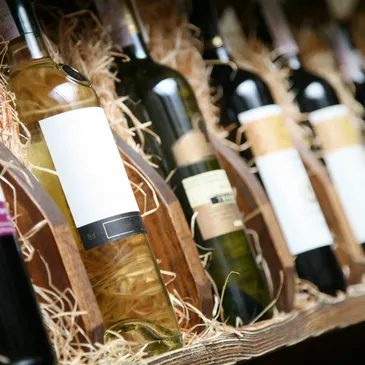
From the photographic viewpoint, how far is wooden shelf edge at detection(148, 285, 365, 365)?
790mm

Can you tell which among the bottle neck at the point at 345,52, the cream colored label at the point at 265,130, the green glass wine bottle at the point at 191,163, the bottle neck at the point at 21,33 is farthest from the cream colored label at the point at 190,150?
the bottle neck at the point at 345,52

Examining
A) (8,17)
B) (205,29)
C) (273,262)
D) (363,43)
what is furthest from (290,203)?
(363,43)

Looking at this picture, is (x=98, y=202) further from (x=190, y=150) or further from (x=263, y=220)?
(x=263, y=220)

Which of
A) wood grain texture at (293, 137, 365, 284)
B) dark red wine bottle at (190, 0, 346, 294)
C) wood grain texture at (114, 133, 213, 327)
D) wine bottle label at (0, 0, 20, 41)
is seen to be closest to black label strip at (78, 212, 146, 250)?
wood grain texture at (114, 133, 213, 327)

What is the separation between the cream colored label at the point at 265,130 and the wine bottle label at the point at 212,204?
0.13m

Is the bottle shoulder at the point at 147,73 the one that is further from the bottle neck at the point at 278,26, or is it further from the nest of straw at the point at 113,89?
the bottle neck at the point at 278,26

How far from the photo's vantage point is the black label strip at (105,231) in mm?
812

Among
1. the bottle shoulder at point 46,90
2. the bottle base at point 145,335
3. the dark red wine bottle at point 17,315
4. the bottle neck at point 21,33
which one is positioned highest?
the bottle neck at point 21,33

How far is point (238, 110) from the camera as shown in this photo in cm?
116

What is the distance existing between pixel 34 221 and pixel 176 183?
0.92 feet

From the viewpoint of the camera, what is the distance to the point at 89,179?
A: 0.82m

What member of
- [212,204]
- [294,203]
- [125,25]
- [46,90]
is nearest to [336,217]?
[294,203]

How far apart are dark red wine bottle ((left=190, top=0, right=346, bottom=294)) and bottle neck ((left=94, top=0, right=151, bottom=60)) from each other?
7.4 inches

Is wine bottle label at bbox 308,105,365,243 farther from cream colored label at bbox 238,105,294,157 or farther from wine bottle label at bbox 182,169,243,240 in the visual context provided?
wine bottle label at bbox 182,169,243,240
